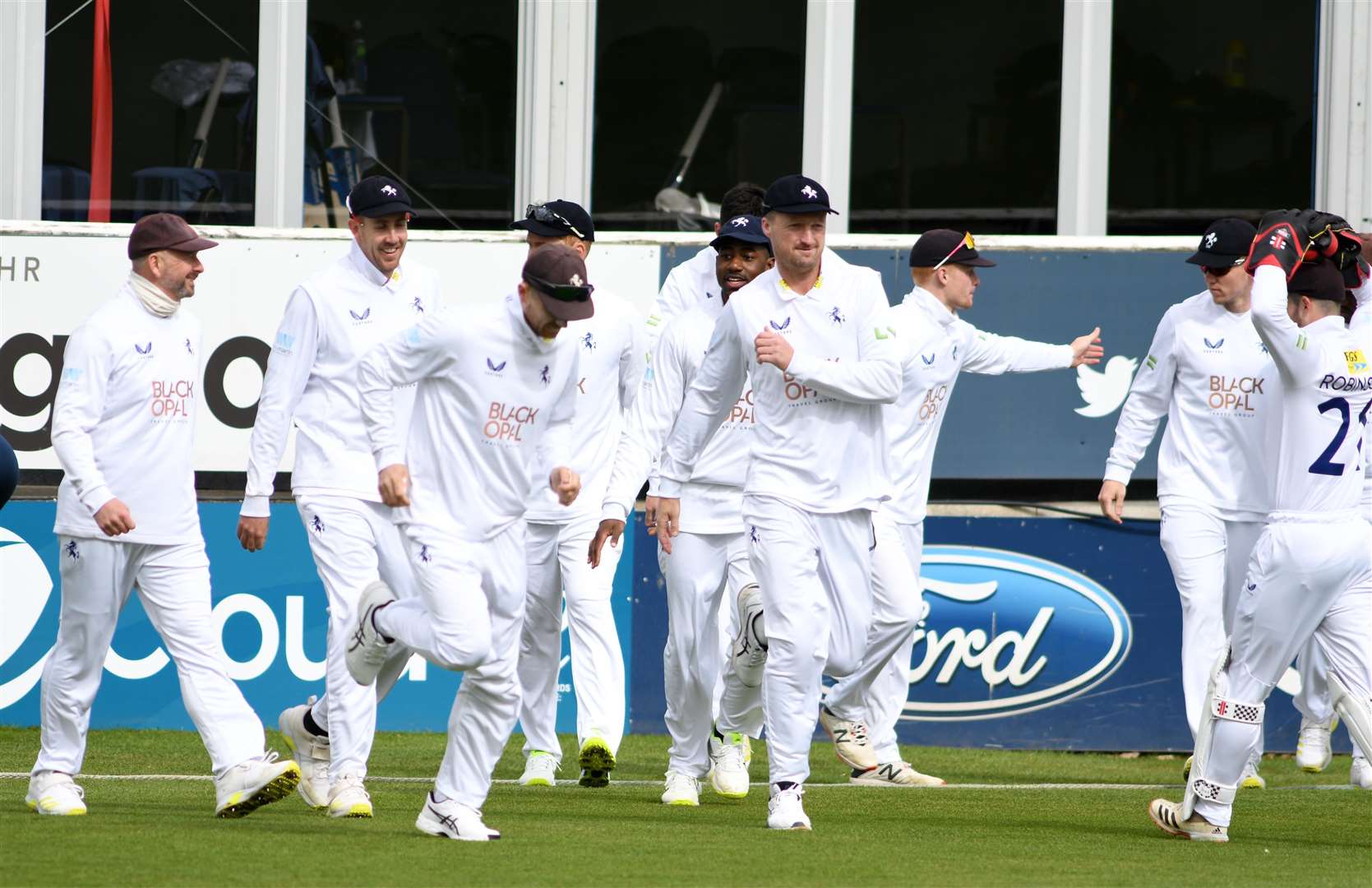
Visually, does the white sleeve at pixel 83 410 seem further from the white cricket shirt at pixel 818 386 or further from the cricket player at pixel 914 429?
the cricket player at pixel 914 429

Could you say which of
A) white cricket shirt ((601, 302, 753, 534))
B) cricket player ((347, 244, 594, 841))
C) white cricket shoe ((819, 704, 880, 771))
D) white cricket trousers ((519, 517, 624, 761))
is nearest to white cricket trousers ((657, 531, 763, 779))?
white cricket shirt ((601, 302, 753, 534))

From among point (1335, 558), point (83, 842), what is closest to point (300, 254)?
point (83, 842)

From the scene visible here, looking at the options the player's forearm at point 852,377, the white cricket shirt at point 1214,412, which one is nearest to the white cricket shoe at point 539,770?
the player's forearm at point 852,377

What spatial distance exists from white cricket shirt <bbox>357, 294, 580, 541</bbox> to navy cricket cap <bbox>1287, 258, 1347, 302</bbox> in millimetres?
2659

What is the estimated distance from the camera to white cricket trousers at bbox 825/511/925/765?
919cm

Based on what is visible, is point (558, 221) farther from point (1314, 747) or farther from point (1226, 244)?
point (1314, 747)

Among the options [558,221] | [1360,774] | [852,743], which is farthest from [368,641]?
[1360,774]

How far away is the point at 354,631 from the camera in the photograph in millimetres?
7320

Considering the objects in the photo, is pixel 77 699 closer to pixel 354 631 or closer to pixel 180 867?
pixel 354 631

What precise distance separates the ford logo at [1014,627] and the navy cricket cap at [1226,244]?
231cm

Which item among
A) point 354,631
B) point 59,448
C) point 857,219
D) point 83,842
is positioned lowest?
point 83,842

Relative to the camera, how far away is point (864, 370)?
743cm

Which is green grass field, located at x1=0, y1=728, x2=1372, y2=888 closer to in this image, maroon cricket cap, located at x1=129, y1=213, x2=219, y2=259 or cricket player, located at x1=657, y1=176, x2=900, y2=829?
cricket player, located at x1=657, y1=176, x2=900, y2=829

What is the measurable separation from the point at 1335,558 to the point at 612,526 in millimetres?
2788
